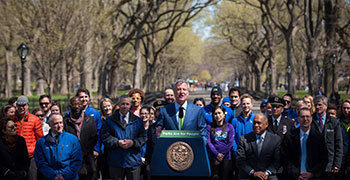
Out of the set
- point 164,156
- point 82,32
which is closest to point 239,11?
point 82,32

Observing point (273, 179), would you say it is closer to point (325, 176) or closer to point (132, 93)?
point (325, 176)

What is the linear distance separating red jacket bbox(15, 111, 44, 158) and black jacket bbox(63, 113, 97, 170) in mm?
831

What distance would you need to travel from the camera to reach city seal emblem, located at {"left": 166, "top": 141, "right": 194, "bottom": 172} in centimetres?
516

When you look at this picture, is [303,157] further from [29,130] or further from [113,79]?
[113,79]

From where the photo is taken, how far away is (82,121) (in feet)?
23.6

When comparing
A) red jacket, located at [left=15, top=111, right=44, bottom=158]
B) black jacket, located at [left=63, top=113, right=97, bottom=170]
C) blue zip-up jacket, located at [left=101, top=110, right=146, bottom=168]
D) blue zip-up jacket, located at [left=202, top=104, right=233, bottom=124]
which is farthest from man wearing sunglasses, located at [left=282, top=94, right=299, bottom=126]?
red jacket, located at [left=15, top=111, right=44, bottom=158]

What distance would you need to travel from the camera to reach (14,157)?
21.4 ft

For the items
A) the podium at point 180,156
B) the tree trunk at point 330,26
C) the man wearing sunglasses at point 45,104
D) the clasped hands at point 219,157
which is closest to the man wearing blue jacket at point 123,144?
the podium at point 180,156

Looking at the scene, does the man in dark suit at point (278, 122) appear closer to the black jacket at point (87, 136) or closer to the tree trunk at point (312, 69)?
the black jacket at point (87, 136)

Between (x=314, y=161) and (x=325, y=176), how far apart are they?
386 millimetres

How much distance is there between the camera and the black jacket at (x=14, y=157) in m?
6.39

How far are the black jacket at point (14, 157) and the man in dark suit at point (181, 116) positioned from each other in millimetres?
2357

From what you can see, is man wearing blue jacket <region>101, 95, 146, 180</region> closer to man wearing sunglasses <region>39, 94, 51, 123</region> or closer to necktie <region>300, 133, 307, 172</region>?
necktie <region>300, 133, 307, 172</region>

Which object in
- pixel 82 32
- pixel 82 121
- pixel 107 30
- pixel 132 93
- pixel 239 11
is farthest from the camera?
pixel 239 11
